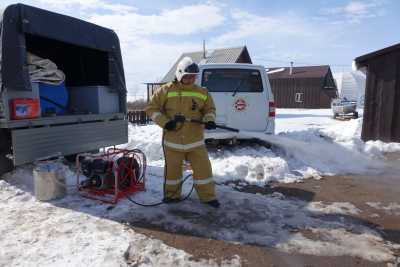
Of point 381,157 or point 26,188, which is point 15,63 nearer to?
point 26,188

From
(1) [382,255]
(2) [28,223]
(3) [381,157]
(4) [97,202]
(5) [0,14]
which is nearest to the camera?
(1) [382,255]

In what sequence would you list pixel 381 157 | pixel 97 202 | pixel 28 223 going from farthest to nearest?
pixel 381 157, pixel 97 202, pixel 28 223

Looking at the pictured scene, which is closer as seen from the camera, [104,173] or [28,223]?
[28,223]

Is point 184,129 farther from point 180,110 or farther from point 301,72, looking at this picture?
point 301,72

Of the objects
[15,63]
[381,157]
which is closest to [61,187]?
[15,63]

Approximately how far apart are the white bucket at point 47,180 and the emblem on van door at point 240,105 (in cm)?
402

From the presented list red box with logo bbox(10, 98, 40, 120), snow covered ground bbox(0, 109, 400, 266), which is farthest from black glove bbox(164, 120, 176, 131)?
red box with logo bbox(10, 98, 40, 120)

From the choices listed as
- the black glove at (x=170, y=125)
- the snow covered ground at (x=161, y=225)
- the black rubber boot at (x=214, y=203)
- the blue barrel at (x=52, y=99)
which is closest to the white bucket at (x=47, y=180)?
the snow covered ground at (x=161, y=225)

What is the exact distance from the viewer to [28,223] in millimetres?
3906

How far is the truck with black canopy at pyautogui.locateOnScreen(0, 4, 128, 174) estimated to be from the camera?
169 inches

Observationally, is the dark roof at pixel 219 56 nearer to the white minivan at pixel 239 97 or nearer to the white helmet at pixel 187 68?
the white minivan at pixel 239 97

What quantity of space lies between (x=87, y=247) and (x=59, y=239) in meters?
0.37

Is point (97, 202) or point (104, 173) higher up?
point (104, 173)

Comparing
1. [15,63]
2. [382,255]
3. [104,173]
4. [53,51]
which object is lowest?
[382,255]
